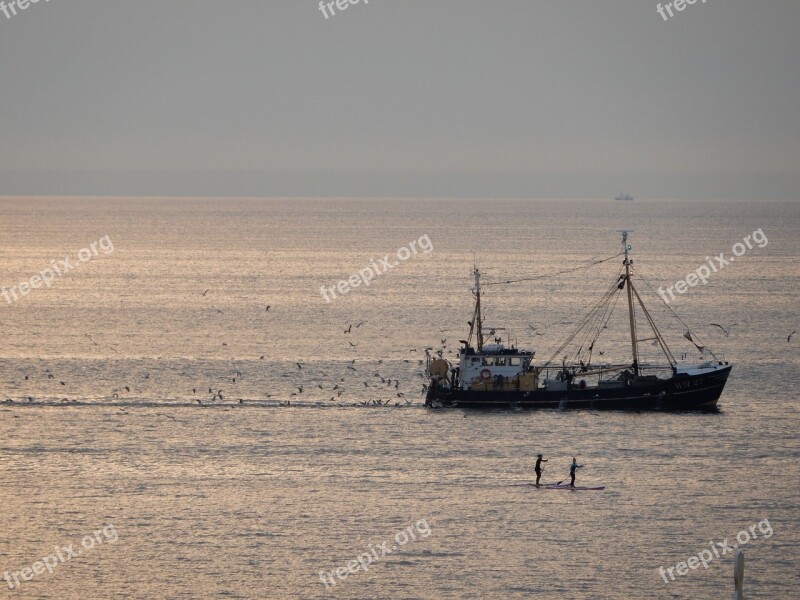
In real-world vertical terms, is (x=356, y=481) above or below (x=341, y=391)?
below

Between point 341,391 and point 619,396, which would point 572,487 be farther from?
point 341,391

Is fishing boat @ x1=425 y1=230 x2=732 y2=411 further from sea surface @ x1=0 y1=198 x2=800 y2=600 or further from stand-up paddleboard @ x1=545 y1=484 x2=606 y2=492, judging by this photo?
stand-up paddleboard @ x1=545 y1=484 x2=606 y2=492

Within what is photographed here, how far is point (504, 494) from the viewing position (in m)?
66.1

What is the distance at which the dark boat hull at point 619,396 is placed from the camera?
89.9m

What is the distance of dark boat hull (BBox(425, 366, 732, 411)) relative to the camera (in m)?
89.9

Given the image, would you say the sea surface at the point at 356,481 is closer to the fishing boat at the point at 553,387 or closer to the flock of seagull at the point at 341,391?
the flock of seagull at the point at 341,391

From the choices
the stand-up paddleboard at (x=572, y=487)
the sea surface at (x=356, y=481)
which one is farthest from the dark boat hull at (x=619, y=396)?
the stand-up paddleboard at (x=572, y=487)

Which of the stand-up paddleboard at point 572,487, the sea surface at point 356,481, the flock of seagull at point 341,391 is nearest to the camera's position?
the sea surface at point 356,481

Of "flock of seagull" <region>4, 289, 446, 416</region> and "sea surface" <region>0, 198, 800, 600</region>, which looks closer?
A: "sea surface" <region>0, 198, 800, 600</region>

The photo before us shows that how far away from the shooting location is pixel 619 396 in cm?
9012

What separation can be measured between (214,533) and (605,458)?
1002 inches

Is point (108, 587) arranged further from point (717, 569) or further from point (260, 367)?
point (260, 367)

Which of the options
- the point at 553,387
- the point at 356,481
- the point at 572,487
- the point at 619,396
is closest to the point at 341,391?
the point at 553,387

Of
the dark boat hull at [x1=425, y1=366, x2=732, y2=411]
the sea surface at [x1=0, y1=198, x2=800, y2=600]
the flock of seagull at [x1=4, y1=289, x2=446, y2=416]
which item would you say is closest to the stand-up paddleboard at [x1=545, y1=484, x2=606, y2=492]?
the sea surface at [x1=0, y1=198, x2=800, y2=600]
